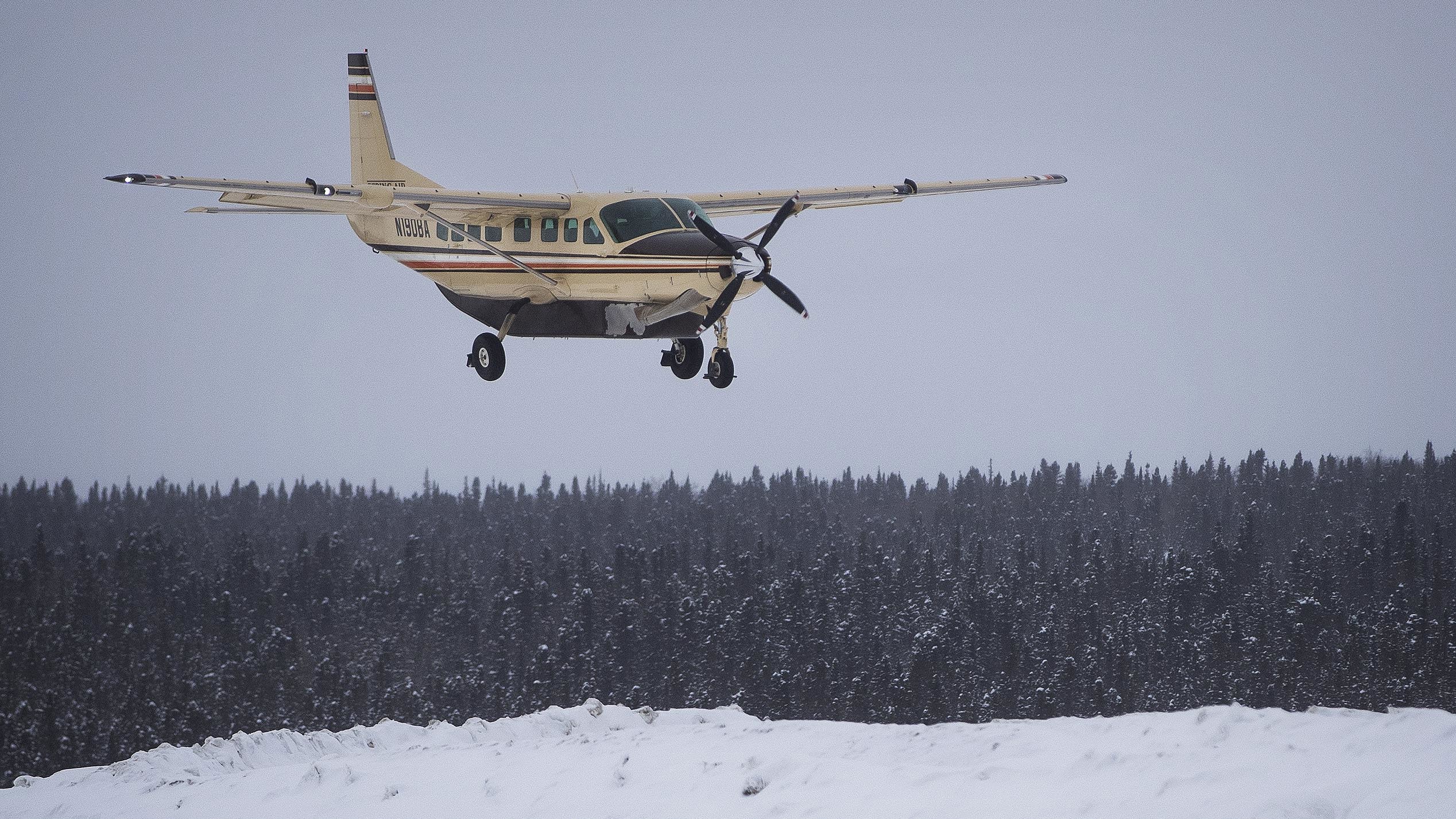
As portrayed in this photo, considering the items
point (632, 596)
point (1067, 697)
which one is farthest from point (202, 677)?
point (1067, 697)

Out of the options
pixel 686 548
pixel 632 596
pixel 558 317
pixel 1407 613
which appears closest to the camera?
pixel 558 317

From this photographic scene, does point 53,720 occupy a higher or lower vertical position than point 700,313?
lower

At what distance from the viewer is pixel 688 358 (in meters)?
32.5

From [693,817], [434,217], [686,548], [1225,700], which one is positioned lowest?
[1225,700]

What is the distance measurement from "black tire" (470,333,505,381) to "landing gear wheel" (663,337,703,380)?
4.44m

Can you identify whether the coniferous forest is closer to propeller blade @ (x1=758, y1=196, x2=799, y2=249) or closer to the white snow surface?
the white snow surface

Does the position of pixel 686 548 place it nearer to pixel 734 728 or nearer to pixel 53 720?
pixel 53 720

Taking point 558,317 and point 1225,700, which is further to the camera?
point 1225,700

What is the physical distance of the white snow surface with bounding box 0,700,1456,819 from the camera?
21609 millimetres

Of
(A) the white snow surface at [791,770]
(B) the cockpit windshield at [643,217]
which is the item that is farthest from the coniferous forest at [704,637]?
(B) the cockpit windshield at [643,217]

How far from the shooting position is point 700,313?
1168 inches

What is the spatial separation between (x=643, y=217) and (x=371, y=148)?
49.3ft

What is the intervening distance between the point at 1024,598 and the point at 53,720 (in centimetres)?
12622

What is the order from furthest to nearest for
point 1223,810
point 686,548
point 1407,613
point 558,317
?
point 686,548
point 1407,613
point 558,317
point 1223,810
